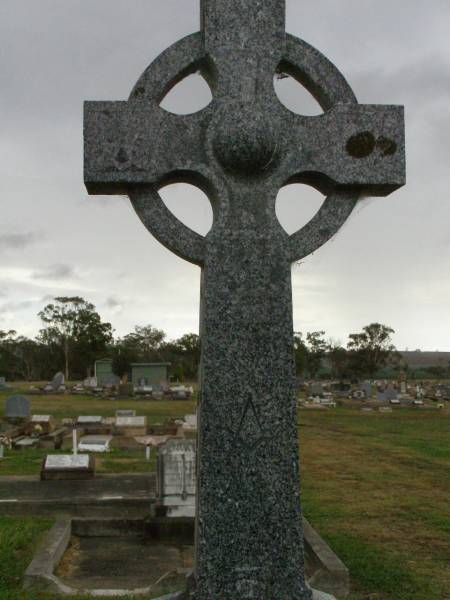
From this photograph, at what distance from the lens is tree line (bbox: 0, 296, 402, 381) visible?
67688mm

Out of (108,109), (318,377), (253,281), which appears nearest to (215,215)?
(253,281)

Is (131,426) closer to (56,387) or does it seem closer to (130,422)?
(130,422)

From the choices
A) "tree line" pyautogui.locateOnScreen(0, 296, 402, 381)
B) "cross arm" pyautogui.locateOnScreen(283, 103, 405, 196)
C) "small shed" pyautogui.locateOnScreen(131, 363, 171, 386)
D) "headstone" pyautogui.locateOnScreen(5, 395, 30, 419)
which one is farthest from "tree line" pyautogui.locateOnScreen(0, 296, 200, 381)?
"cross arm" pyautogui.locateOnScreen(283, 103, 405, 196)

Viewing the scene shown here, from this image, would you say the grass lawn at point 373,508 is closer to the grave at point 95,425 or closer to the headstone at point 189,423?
the headstone at point 189,423

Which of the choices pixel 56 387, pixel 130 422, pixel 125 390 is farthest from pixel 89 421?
pixel 56 387

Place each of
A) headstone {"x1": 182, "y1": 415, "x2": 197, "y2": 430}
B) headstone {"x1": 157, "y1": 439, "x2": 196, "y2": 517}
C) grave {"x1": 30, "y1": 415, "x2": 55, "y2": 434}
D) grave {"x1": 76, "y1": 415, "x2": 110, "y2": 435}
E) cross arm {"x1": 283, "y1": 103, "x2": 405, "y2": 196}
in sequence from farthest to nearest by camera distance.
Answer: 1. headstone {"x1": 182, "y1": 415, "x2": 197, "y2": 430}
2. grave {"x1": 76, "y1": 415, "x2": 110, "y2": 435}
3. grave {"x1": 30, "y1": 415, "x2": 55, "y2": 434}
4. headstone {"x1": 157, "y1": 439, "x2": 196, "y2": 517}
5. cross arm {"x1": 283, "y1": 103, "x2": 405, "y2": 196}

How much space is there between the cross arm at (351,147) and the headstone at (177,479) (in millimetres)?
5785

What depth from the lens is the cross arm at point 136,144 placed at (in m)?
3.28

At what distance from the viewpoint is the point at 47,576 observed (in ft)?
19.7

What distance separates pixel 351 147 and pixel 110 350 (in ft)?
230

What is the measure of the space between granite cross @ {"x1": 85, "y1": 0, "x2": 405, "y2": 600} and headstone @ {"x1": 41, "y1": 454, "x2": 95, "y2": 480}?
330 inches

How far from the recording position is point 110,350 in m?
72.2

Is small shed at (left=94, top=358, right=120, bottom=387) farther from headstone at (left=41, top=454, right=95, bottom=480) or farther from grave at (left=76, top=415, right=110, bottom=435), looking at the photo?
headstone at (left=41, top=454, right=95, bottom=480)

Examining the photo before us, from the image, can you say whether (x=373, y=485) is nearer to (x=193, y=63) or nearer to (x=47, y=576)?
(x=47, y=576)
